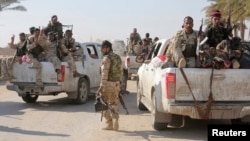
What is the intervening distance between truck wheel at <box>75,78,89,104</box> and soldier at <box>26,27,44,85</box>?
1.21 metres

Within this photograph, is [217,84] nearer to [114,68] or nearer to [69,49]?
[114,68]

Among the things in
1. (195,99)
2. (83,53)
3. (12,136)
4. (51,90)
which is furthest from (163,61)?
(83,53)

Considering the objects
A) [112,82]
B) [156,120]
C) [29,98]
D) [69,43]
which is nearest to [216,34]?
[156,120]

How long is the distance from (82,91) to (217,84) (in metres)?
5.60

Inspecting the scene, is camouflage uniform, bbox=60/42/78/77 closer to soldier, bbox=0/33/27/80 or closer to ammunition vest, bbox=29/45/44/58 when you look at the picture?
ammunition vest, bbox=29/45/44/58

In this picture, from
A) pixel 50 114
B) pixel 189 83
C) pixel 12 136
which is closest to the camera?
pixel 189 83

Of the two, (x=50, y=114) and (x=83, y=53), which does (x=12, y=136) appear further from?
(x=83, y=53)

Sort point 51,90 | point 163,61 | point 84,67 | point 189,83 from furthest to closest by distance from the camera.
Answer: point 84,67 → point 51,90 → point 163,61 → point 189,83

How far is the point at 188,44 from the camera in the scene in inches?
321

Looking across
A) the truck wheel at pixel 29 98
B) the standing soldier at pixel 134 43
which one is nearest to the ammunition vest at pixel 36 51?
the truck wheel at pixel 29 98

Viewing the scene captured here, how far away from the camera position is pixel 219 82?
7402mm

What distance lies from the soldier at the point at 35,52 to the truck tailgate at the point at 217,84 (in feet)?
16.4

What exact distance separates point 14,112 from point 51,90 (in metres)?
1.11

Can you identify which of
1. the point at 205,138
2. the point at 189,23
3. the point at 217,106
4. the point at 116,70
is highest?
the point at 189,23
